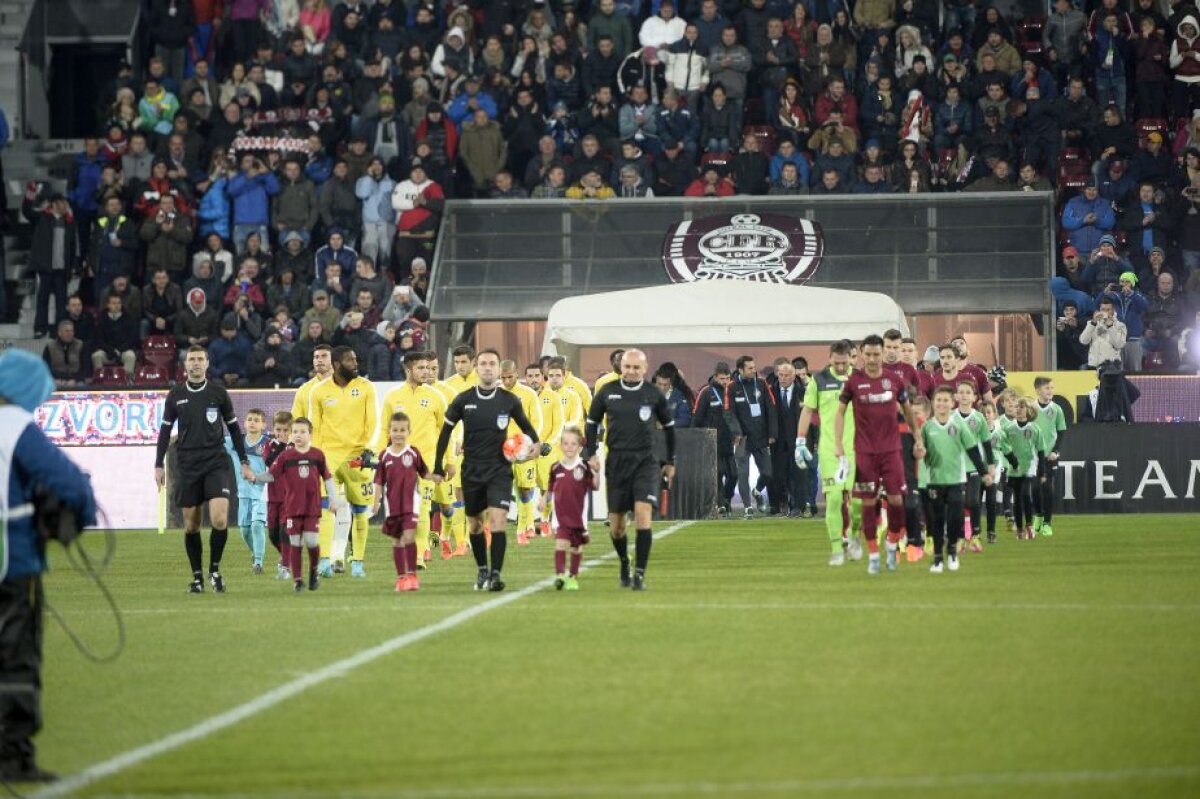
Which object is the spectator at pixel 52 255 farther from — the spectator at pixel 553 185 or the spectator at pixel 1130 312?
the spectator at pixel 1130 312

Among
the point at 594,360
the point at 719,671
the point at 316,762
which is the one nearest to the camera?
the point at 316,762

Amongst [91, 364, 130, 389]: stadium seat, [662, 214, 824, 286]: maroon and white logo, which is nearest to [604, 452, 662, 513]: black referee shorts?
[91, 364, 130, 389]: stadium seat

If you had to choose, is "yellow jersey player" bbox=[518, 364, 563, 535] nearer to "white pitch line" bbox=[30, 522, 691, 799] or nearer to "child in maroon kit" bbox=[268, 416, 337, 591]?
"child in maroon kit" bbox=[268, 416, 337, 591]

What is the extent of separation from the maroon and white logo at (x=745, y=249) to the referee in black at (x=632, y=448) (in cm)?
1585

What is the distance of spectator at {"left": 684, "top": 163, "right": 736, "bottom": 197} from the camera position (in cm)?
3450

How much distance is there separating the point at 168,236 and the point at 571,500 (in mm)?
18173

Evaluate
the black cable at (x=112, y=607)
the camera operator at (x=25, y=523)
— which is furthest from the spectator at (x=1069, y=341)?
the camera operator at (x=25, y=523)

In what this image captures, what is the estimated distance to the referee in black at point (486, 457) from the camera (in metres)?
17.6

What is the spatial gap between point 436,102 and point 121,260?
566cm

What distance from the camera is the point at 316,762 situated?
364 inches

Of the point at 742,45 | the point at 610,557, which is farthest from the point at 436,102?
the point at 610,557

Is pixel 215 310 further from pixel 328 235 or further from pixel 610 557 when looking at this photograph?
pixel 610 557

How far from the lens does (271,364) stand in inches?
1241

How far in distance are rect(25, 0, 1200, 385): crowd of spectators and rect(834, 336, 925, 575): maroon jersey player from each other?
13.8 meters
